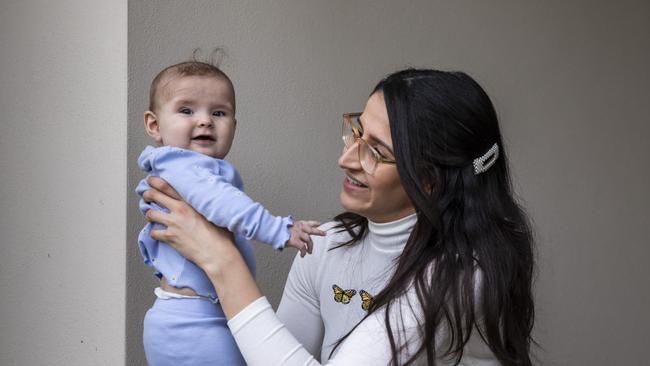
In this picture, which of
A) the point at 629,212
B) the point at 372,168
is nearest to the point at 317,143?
the point at 372,168

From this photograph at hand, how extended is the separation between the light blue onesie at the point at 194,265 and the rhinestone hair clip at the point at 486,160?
0.49 metres

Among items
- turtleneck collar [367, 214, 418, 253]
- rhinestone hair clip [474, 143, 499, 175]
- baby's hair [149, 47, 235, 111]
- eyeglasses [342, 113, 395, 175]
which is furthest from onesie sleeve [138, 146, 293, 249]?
rhinestone hair clip [474, 143, 499, 175]

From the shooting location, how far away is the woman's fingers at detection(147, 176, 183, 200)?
1653 millimetres

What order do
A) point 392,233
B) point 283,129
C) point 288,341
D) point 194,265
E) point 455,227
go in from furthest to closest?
1. point 283,129
2. point 392,233
3. point 455,227
4. point 194,265
5. point 288,341

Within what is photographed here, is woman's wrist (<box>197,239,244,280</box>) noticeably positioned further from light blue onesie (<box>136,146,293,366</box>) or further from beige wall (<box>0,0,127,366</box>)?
beige wall (<box>0,0,127,366</box>)

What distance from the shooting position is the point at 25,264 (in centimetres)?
208

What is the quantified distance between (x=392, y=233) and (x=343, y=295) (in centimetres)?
22

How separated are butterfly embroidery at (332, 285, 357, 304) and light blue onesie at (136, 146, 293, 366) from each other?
1.23ft

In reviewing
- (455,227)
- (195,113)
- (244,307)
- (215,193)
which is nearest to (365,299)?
(455,227)

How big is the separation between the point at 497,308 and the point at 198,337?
0.67 metres

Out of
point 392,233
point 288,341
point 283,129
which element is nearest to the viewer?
point 288,341

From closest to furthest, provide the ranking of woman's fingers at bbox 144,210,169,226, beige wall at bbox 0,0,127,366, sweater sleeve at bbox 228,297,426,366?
sweater sleeve at bbox 228,297,426,366
woman's fingers at bbox 144,210,169,226
beige wall at bbox 0,0,127,366

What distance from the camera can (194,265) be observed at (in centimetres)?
164

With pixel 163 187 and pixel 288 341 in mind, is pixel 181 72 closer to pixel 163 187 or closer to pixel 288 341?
pixel 163 187
